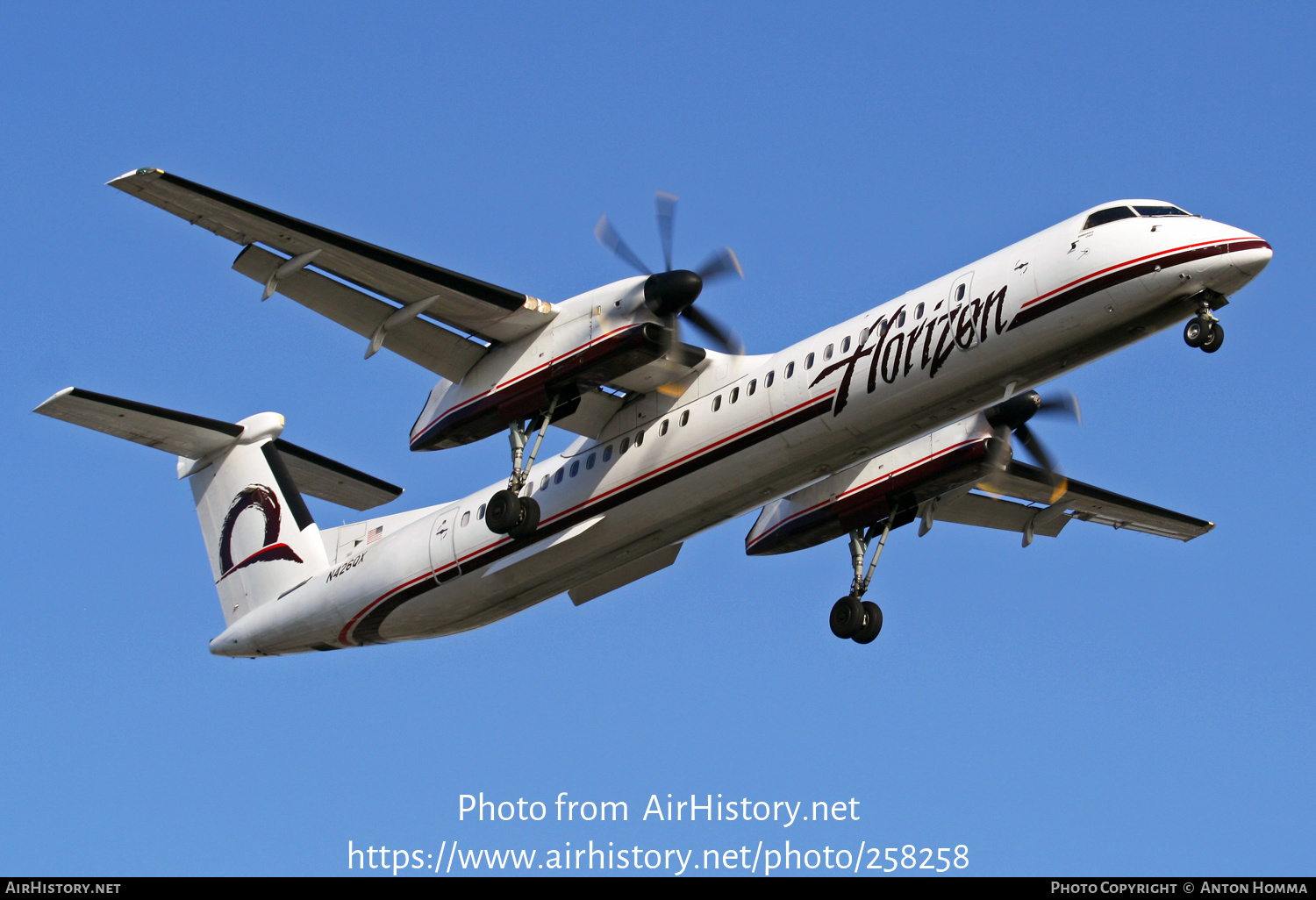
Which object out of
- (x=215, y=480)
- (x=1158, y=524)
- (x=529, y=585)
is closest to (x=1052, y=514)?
(x=1158, y=524)

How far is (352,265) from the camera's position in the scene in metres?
16.0

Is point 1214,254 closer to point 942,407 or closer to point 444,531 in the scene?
point 942,407

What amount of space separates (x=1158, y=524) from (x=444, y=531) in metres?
9.83

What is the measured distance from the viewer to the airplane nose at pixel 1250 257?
13.5 m

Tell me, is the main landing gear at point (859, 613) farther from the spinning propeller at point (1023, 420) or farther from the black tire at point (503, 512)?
the black tire at point (503, 512)

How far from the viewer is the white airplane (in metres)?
14.3

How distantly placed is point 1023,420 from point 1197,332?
12.7ft

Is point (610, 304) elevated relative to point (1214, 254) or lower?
elevated

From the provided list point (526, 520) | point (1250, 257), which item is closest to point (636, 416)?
point (526, 520)

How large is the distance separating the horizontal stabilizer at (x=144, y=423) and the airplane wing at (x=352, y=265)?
9.43ft

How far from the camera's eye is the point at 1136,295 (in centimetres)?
1377

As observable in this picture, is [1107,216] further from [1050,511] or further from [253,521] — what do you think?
[253,521]

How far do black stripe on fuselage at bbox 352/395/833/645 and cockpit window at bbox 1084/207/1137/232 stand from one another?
2967mm

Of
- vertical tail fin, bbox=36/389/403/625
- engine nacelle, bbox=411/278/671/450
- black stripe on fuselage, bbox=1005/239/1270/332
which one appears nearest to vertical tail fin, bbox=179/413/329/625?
vertical tail fin, bbox=36/389/403/625
